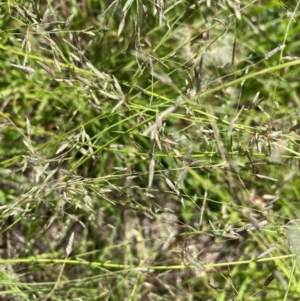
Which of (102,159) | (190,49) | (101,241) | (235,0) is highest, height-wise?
(235,0)

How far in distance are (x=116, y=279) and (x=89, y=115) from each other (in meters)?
0.40

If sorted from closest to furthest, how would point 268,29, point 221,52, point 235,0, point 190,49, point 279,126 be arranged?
1. point 235,0
2. point 279,126
3. point 190,49
4. point 221,52
5. point 268,29

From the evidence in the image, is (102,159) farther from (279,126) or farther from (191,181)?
(279,126)

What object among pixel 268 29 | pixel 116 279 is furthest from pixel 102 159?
pixel 268 29

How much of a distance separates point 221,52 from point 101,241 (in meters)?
0.59

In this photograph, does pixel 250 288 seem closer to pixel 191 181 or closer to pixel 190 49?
pixel 191 181

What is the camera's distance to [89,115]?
1395 millimetres

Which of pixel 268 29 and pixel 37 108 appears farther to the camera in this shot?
pixel 268 29

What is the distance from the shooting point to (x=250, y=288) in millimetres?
1469

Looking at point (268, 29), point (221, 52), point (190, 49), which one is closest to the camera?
point (190, 49)

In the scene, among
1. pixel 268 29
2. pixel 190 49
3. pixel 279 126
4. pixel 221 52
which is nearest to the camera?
pixel 279 126

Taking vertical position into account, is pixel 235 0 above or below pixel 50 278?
above

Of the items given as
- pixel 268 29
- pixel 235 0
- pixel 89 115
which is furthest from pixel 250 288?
pixel 235 0

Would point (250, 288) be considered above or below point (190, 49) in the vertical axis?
below
